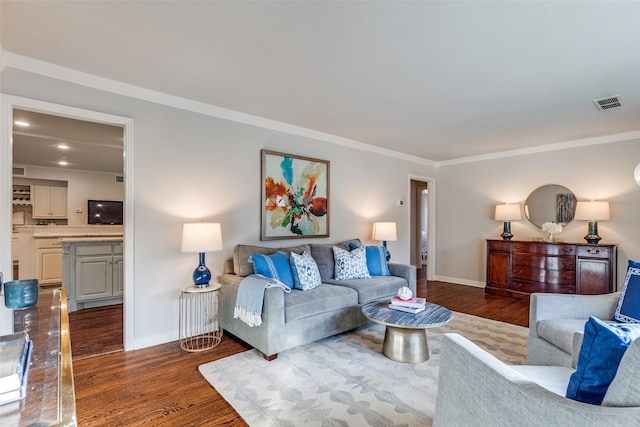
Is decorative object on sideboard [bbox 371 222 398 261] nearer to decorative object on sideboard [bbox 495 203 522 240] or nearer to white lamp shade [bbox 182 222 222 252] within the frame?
decorative object on sideboard [bbox 495 203 522 240]

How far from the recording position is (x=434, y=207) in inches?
244

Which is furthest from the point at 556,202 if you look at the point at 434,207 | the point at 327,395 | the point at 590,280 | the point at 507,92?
the point at 327,395

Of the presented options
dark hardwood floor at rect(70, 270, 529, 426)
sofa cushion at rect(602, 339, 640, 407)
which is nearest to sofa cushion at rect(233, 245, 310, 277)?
dark hardwood floor at rect(70, 270, 529, 426)

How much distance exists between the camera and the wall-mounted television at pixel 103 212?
7.03 m

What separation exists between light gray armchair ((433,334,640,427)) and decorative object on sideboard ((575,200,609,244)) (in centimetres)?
367

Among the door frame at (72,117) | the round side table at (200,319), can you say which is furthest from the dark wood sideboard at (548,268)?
the door frame at (72,117)

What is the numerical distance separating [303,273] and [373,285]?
822 millimetres

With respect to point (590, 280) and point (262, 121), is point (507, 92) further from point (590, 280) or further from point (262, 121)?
point (590, 280)

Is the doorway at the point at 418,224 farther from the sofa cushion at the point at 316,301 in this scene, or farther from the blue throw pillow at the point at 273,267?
the blue throw pillow at the point at 273,267

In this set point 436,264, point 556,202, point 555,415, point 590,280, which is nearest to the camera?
point 555,415

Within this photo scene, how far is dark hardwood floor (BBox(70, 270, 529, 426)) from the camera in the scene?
6.13 feet

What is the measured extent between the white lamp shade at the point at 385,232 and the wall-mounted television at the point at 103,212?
5.84 meters

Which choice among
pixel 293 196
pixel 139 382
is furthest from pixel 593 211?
pixel 139 382

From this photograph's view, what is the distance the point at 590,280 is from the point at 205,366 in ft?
15.8
